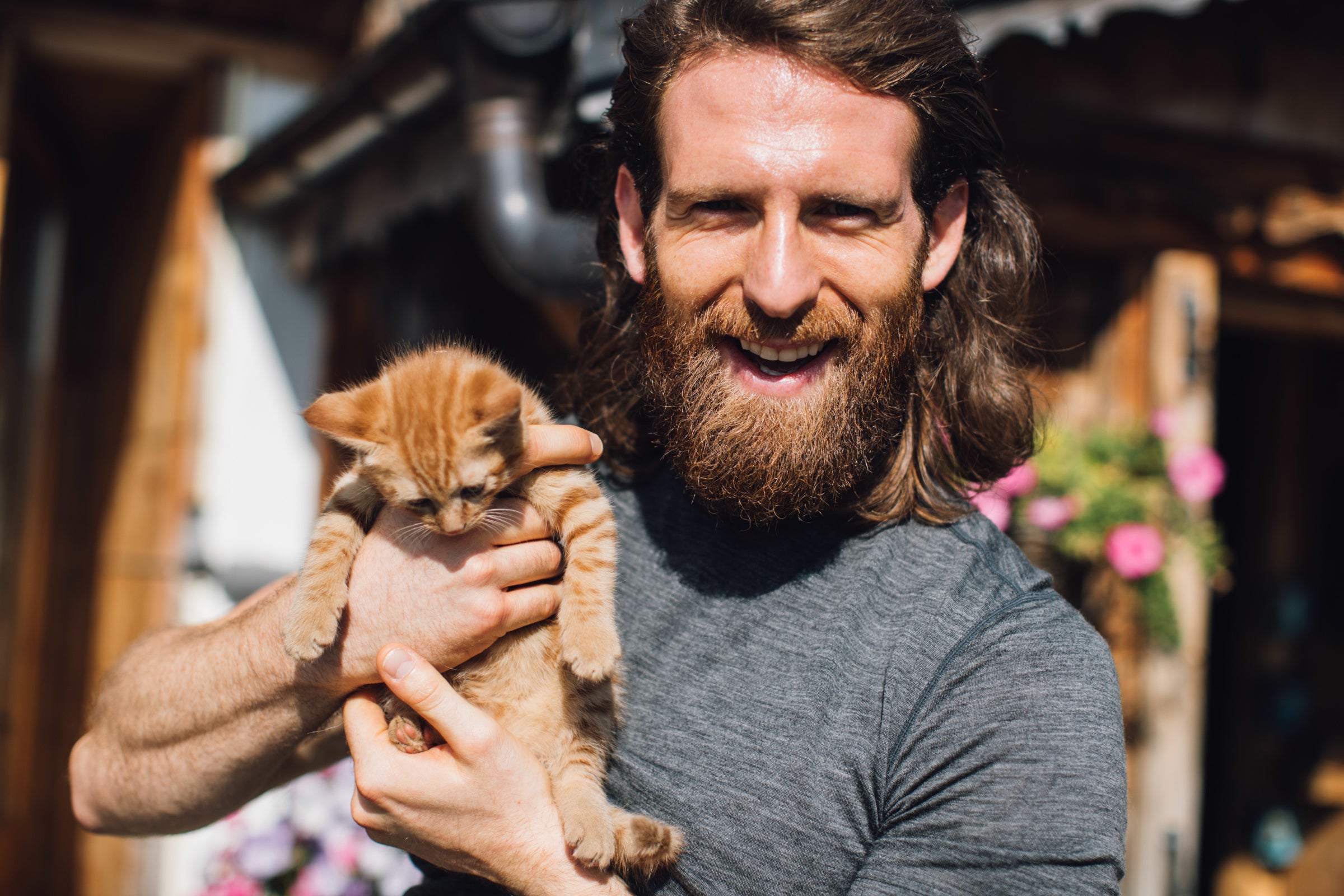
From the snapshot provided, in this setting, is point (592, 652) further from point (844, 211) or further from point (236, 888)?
point (236, 888)

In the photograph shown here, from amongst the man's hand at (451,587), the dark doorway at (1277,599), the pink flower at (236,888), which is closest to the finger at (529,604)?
the man's hand at (451,587)

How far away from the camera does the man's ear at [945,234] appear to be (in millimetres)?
1882

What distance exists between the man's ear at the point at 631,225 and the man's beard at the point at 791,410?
20 centimetres

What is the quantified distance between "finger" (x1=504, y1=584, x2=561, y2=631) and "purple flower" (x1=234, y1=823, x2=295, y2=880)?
8.01 feet

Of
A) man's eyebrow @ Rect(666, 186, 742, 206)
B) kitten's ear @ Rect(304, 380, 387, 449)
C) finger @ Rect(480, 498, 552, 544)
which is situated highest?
man's eyebrow @ Rect(666, 186, 742, 206)

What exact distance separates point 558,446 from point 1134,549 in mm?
2877

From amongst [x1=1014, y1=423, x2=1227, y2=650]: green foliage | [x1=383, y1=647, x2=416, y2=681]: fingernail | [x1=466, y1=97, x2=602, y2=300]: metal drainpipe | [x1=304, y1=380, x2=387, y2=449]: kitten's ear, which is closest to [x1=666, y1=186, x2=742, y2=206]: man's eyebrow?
[x1=304, y1=380, x2=387, y2=449]: kitten's ear

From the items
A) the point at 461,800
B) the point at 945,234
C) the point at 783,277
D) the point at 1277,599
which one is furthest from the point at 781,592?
the point at 1277,599

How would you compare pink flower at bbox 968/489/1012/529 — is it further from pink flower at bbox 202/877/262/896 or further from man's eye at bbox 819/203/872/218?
pink flower at bbox 202/877/262/896

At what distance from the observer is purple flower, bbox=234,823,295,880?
3646mm

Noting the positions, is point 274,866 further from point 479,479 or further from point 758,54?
point 758,54

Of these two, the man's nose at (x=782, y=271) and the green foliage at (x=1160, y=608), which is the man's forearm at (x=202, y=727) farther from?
the green foliage at (x=1160, y=608)

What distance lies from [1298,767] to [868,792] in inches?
227

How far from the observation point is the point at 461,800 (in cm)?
163
